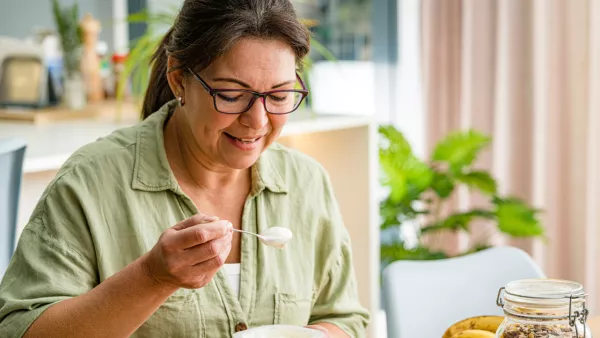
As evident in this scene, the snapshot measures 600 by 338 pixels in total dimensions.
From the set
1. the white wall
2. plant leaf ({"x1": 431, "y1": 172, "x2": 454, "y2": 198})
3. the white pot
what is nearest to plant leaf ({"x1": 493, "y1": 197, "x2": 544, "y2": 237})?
plant leaf ({"x1": 431, "y1": 172, "x2": 454, "y2": 198})

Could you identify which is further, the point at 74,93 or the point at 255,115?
the point at 74,93

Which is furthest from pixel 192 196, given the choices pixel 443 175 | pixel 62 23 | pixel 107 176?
pixel 443 175

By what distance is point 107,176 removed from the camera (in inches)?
57.3

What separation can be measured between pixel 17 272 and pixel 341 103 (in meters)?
2.75

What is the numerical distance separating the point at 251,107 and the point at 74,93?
1.78 meters

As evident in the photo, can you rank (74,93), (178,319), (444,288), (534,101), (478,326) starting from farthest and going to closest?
(534,101), (74,93), (444,288), (178,319), (478,326)

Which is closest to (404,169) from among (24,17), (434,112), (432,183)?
(432,183)

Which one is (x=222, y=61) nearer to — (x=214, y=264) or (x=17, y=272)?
(x=214, y=264)

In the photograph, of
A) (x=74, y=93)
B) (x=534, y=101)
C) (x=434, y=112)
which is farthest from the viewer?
(x=434, y=112)

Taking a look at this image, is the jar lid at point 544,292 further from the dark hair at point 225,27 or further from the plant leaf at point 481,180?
the plant leaf at point 481,180

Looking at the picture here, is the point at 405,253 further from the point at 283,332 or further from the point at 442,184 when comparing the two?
the point at 283,332

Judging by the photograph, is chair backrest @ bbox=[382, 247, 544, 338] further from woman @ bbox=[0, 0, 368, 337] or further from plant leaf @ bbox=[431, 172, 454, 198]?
plant leaf @ bbox=[431, 172, 454, 198]

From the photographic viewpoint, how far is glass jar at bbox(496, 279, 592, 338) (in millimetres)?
1056

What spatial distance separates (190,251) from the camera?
119 centimetres
